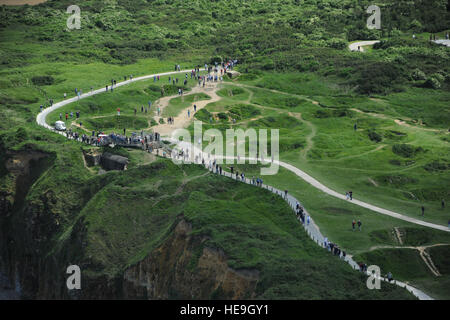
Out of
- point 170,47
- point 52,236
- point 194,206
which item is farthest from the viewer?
point 170,47

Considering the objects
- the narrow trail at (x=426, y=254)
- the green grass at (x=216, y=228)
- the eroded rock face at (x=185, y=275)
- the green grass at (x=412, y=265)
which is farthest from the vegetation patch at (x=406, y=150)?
the eroded rock face at (x=185, y=275)

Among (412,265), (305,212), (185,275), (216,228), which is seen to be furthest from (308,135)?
(185,275)

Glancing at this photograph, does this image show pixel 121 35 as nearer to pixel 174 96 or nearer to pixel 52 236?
pixel 174 96

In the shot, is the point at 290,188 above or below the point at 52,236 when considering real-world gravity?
above

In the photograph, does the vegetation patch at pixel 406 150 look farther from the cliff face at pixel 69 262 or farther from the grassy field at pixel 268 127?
the cliff face at pixel 69 262

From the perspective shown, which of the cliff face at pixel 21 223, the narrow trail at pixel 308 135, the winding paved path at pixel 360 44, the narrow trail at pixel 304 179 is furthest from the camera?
the winding paved path at pixel 360 44

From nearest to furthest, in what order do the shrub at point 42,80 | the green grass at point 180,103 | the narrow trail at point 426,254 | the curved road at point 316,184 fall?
1. the narrow trail at point 426,254
2. the curved road at point 316,184
3. the green grass at point 180,103
4. the shrub at point 42,80

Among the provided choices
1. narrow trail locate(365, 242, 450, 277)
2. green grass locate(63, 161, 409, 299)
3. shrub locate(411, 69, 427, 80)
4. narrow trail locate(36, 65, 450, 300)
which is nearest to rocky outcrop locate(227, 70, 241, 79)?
narrow trail locate(36, 65, 450, 300)

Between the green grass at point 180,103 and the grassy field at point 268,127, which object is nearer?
the grassy field at point 268,127

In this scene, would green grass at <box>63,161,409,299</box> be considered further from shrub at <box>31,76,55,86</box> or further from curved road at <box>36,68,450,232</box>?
shrub at <box>31,76,55,86</box>

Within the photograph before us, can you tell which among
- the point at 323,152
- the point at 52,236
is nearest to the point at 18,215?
the point at 52,236
